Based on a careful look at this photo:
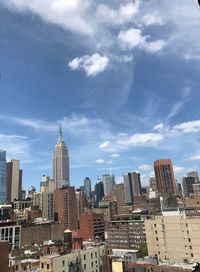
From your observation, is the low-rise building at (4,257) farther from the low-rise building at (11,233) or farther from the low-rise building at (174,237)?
the low-rise building at (11,233)

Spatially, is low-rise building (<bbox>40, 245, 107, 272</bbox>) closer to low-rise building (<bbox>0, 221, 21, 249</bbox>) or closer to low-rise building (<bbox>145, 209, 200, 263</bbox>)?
low-rise building (<bbox>145, 209, 200, 263</bbox>)

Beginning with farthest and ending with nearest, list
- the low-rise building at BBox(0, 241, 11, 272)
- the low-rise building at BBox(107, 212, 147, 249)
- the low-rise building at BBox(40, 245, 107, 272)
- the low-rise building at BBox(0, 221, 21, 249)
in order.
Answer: the low-rise building at BBox(107, 212, 147, 249) < the low-rise building at BBox(0, 221, 21, 249) < the low-rise building at BBox(40, 245, 107, 272) < the low-rise building at BBox(0, 241, 11, 272)

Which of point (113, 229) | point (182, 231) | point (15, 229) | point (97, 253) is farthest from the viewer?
point (113, 229)

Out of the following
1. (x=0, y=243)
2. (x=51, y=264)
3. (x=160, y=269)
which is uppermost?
(x=0, y=243)

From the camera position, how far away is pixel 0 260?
43.3 m

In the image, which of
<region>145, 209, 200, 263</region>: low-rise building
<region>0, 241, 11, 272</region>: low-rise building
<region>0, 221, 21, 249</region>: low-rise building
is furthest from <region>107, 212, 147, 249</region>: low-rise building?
<region>0, 241, 11, 272</region>: low-rise building

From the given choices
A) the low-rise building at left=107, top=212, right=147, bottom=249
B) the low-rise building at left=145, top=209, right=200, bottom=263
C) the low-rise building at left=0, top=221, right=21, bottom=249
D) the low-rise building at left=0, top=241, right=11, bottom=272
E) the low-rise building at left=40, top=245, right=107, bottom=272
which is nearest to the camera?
the low-rise building at left=0, top=241, right=11, bottom=272

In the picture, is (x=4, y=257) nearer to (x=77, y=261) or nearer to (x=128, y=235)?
(x=77, y=261)

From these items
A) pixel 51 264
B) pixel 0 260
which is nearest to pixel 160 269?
pixel 51 264

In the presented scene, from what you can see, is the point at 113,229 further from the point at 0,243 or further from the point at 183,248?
the point at 0,243

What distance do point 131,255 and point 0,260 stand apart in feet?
195

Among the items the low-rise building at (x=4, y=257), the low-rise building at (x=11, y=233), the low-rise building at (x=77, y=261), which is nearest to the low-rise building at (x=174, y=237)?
the low-rise building at (x=77, y=261)

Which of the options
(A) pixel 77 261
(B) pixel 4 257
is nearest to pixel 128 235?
(A) pixel 77 261

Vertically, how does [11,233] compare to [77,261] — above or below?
above
